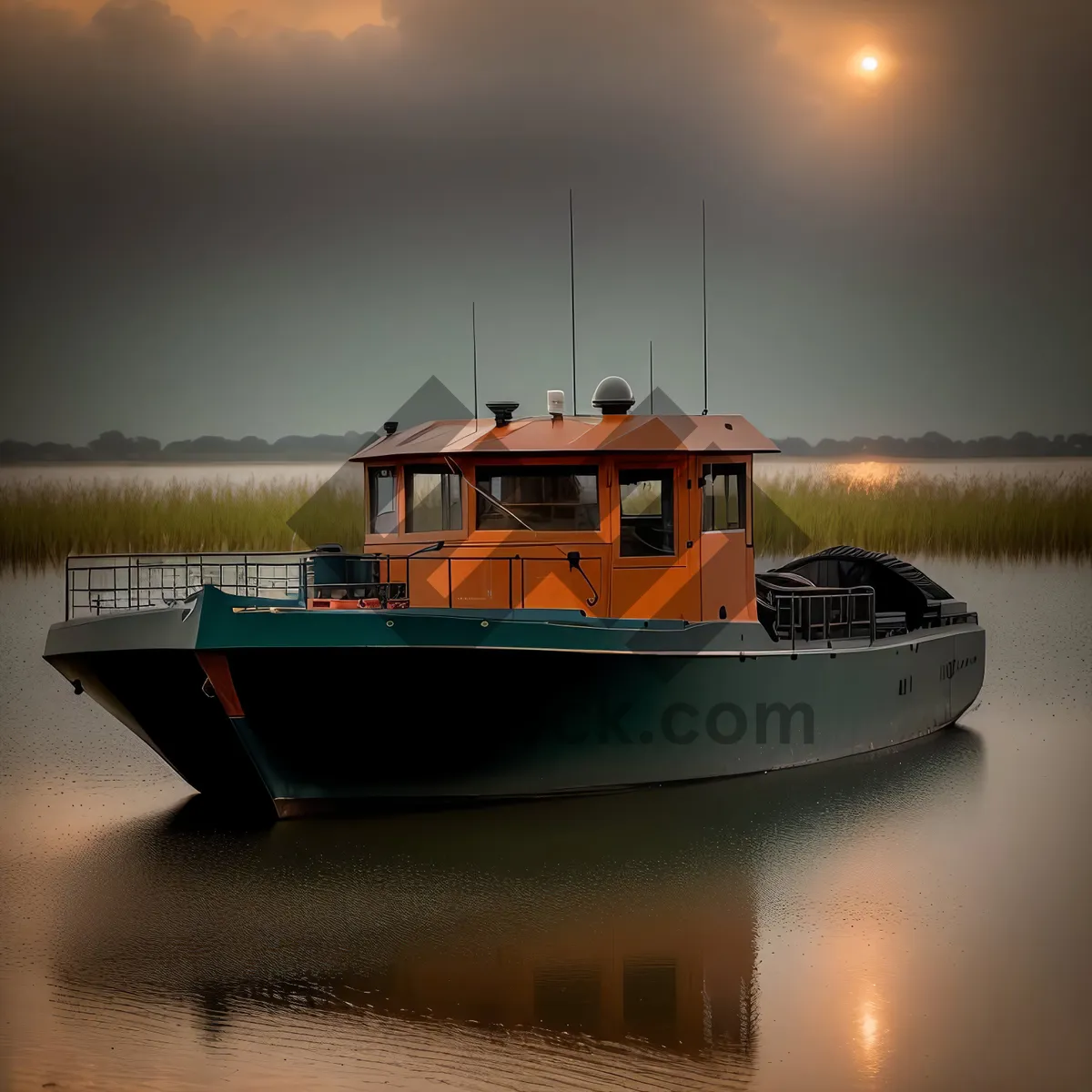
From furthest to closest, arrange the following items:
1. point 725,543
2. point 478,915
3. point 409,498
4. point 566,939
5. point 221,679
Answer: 1. point 725,543
2. point 409,498
3. point 221,679
4. point 478,915
5. point 566,939

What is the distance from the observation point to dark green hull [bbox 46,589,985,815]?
8328mm

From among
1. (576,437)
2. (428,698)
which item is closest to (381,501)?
(576,437)

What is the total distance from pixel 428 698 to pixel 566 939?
6.64 feet

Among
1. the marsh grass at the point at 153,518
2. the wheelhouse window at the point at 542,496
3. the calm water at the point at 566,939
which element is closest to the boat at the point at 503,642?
the wheelhouse window at the point at 542,496

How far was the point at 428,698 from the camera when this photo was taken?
28.1 ft

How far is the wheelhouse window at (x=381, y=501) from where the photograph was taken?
391 inches

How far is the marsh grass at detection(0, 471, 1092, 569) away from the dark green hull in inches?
417

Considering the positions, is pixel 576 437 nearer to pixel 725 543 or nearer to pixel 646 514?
pixel 646 514

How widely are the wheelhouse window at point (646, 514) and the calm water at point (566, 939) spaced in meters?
1.59

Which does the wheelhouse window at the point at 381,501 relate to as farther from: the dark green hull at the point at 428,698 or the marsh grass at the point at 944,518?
the marsh grass at the point at 944,518

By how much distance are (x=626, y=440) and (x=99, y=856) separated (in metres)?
4.05

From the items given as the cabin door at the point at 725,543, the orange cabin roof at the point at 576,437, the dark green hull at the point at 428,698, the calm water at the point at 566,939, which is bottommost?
the calm water at the point at 566,939

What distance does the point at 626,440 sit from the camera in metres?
9.41

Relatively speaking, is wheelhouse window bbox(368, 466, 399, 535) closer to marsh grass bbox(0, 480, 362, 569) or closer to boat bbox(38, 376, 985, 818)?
boat bbox(38, 376, 985, 818)
